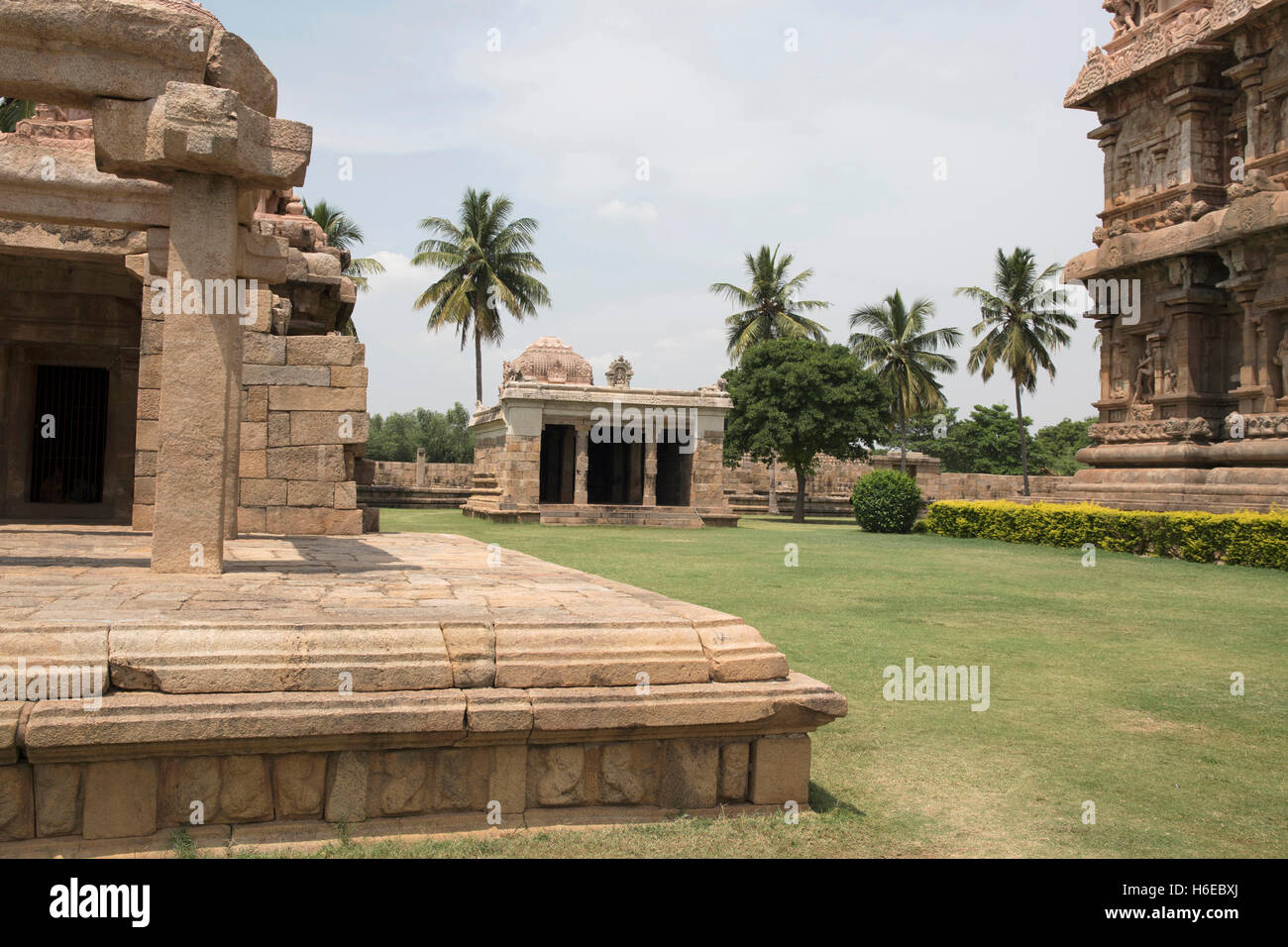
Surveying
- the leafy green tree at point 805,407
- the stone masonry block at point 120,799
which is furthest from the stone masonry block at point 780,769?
the leafy green tree at point 805,407

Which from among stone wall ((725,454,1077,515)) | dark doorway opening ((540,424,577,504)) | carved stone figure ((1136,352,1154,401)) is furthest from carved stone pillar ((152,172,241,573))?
stone wall ((725,454,1077,515))

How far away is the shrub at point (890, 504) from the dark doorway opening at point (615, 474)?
732 centimetres

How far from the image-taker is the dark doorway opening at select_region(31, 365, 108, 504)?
38.1 ft

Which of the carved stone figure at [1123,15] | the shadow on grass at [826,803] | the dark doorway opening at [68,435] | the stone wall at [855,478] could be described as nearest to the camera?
the shadow on grass at [826,803]

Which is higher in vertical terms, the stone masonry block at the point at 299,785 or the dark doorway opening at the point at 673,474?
the dark doorway opening at the point at 673,474

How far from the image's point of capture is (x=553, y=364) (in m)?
29.6

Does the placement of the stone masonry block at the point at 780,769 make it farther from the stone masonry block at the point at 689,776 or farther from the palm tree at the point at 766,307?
the palm tree at the point at 766,307

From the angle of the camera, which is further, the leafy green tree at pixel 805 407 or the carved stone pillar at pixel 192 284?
the leafy green tree at pixel 805 407

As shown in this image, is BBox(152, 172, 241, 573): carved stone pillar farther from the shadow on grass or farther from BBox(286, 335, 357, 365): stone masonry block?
BBox(286, 335, 357, 365): stone masonry block

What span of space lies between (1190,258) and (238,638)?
18.5 meters

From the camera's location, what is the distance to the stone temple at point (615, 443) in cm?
2458

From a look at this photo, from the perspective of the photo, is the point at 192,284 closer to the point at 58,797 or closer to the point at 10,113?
the point at 58,797

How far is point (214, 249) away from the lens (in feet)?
17.4

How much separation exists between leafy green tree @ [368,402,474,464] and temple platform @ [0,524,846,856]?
5423cm
